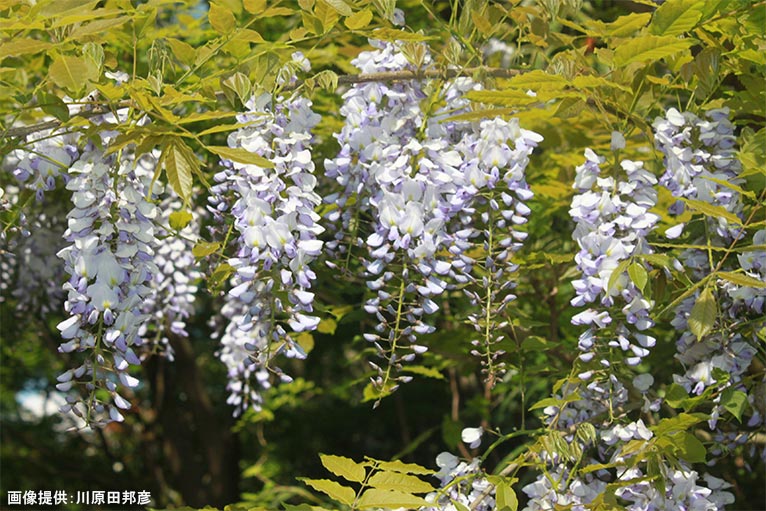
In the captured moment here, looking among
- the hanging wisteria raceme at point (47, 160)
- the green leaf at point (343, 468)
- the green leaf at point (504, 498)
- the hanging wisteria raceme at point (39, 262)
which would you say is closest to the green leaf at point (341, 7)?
the hanging wisteria raceme at point (47, 160)

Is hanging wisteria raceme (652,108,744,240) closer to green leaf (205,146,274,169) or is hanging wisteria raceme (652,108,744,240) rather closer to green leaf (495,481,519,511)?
green leaf (495,481,519,511)

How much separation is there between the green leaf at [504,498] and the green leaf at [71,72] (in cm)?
117

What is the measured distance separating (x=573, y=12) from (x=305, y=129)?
668 millimetres

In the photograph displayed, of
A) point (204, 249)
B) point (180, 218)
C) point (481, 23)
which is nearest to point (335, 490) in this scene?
point (204, 249)

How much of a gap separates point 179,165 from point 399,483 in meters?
0.78

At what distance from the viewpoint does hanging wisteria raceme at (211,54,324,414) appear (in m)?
1.92

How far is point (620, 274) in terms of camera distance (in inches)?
74.3

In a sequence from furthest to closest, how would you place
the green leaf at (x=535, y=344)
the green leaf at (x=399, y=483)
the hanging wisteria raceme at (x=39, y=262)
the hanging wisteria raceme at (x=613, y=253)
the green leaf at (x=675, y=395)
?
the hanging wisteria raceme at (x=39, y=262) → the green leaf at (x=535, y=344) → the green leaf at (x=675, y=395) → the hanging wisteria raceme at (x=613, y=253) → the green leaf at (x=399, y=483)

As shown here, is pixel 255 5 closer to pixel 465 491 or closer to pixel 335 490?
pixel 335 490

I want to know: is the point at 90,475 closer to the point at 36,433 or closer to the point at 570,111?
the point at 36,433

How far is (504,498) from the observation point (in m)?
1.81

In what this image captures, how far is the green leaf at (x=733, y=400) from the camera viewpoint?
201 cm

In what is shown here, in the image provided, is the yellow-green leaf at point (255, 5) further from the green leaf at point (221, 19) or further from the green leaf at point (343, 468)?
the green leaf at point (343, 468)

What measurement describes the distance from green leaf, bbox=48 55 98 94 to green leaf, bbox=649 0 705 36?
3.87ft
